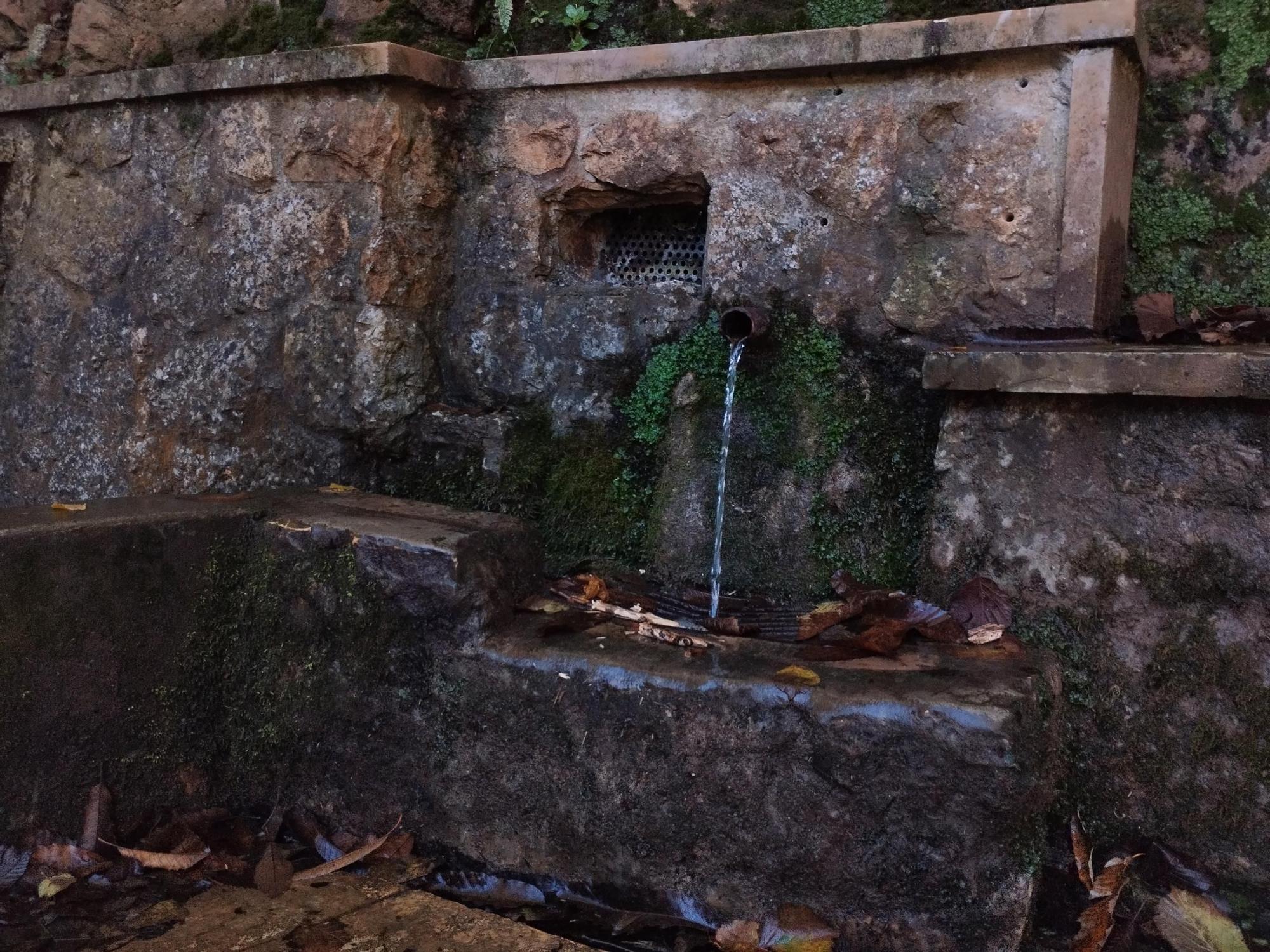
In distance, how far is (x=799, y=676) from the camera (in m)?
2.21

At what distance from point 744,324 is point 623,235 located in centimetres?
64

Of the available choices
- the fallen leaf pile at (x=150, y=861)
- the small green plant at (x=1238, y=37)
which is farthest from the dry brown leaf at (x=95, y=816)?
the small green plant at (x=1238, y=37)

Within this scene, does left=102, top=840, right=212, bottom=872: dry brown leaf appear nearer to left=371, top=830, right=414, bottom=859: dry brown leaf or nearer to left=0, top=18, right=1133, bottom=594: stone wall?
left=371, top=830, right=414, bottom=859: dry brown leaf

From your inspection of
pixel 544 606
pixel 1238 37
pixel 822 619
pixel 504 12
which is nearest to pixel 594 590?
pixel 544 606

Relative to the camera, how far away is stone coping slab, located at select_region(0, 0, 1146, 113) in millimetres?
2549

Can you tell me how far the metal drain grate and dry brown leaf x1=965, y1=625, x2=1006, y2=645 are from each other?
1235mm

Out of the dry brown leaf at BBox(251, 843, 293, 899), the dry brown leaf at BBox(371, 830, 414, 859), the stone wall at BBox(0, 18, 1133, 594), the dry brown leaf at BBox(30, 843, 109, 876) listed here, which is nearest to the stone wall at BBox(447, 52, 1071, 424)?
the stone wall at BBox(0, 18, 1133, 594)

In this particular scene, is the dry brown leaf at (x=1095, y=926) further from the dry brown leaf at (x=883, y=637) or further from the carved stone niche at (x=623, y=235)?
the carved stone niche at (x=623, y=235)

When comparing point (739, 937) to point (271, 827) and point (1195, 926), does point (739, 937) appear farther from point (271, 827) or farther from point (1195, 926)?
point (271, 827)

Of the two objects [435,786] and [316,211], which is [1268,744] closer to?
[435,786]

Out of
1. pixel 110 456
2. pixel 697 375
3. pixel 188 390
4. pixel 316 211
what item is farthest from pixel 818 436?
pixel 110 456

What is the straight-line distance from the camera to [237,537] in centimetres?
266

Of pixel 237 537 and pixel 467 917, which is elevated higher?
pixel 237 537

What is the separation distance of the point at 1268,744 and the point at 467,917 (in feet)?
5.09
